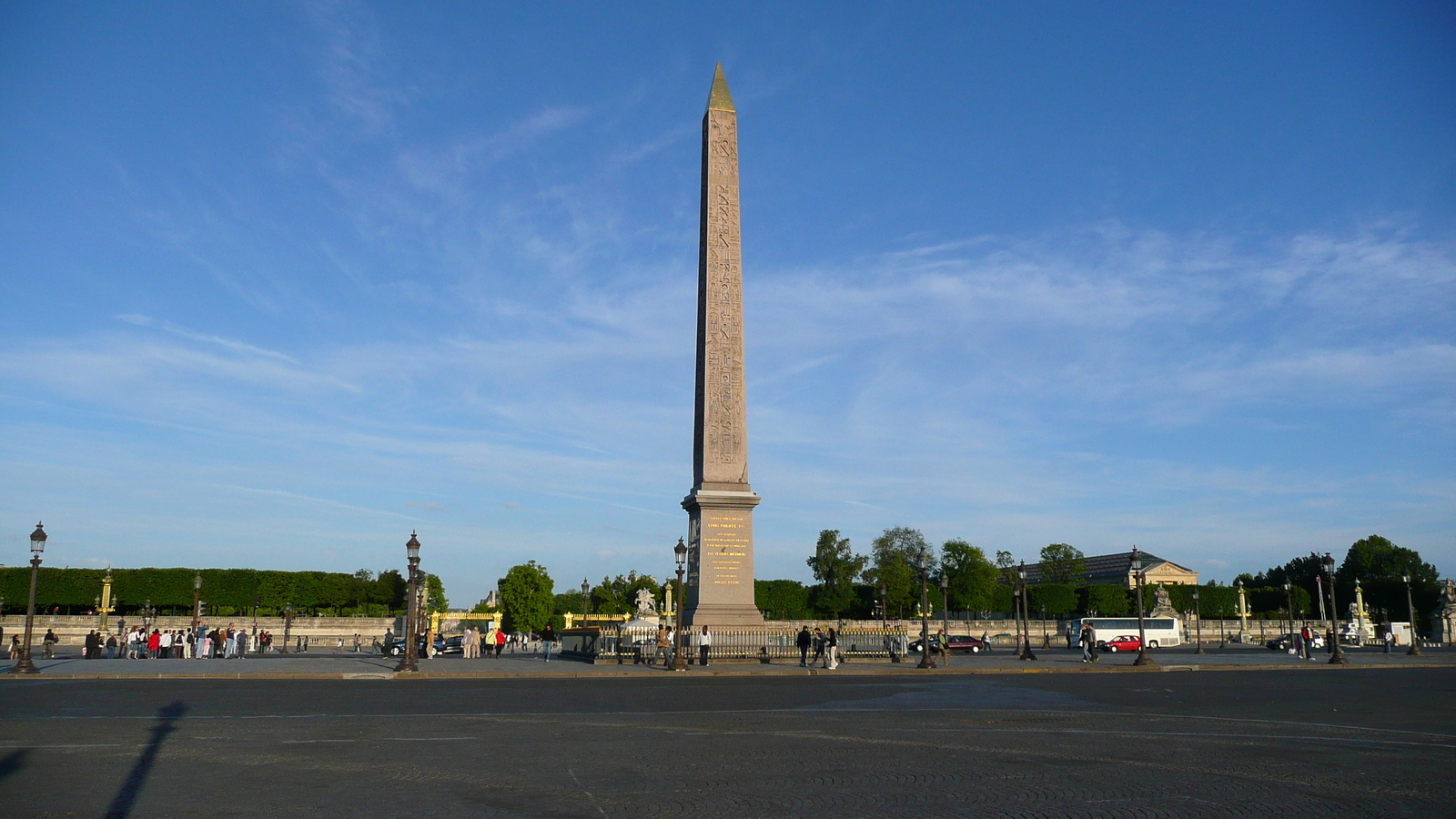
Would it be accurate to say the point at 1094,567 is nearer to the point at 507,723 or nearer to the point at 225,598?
the point at 225,598

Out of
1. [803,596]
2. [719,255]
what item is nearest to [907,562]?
[803,596]

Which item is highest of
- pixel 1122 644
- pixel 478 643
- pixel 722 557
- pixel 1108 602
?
pixel 722 557

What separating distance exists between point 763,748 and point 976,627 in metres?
59.4

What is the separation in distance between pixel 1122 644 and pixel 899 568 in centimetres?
3451

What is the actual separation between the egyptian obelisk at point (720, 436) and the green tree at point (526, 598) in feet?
157

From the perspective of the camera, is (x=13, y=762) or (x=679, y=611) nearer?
(x=13, y=762)

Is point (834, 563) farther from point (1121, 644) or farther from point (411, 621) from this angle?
point (411, 621)

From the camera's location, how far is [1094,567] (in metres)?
142

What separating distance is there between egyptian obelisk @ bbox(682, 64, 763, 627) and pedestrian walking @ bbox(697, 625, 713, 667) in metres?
0.80

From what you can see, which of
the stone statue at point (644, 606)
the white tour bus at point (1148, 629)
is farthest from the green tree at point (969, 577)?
the stone statue at point (644, 606)

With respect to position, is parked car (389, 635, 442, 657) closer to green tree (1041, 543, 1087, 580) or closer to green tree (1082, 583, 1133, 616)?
green tree (1082, 583, 1133, 616)

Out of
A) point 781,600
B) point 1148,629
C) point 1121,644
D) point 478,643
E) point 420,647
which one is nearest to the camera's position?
point 478,643

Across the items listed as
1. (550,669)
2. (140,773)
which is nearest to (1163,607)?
(550,669)

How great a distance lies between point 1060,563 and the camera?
114m
